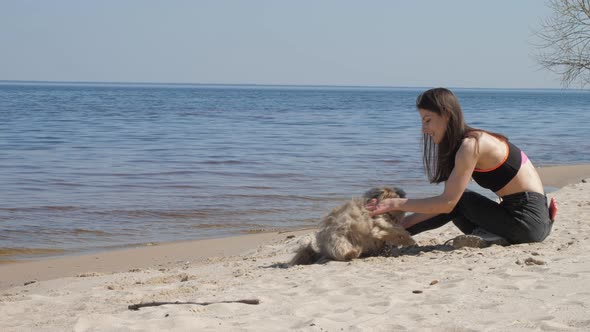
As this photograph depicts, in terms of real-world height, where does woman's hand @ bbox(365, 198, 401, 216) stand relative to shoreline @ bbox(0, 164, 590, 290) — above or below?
above

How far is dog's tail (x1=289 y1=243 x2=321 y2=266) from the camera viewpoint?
5.65 meters

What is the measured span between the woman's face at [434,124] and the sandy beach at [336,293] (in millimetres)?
888

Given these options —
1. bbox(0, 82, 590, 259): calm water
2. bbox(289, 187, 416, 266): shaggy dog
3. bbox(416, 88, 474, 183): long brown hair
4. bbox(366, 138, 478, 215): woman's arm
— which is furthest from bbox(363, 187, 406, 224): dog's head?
bbox(0, 82, 590, 259): calm water

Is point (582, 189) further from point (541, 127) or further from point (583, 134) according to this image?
point (541, 127)

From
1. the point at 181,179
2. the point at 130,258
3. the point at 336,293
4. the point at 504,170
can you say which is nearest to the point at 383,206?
the point at 504,170

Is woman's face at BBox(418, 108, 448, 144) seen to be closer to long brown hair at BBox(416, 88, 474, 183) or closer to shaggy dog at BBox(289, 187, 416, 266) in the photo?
long brown hair at BBox(416, 88, 474, 183)

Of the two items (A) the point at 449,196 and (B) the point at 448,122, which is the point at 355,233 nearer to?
(A) the point at 449,196

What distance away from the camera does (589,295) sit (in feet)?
12.8

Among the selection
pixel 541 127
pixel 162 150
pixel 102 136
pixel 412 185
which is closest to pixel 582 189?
pixel 412 185

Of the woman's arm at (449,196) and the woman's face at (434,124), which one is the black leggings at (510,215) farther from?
the woman's face at (434,124)

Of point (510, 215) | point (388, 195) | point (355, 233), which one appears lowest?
point (355, 233)

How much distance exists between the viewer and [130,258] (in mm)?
7434

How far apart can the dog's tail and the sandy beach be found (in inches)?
7.1

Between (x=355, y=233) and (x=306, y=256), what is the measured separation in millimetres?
429
